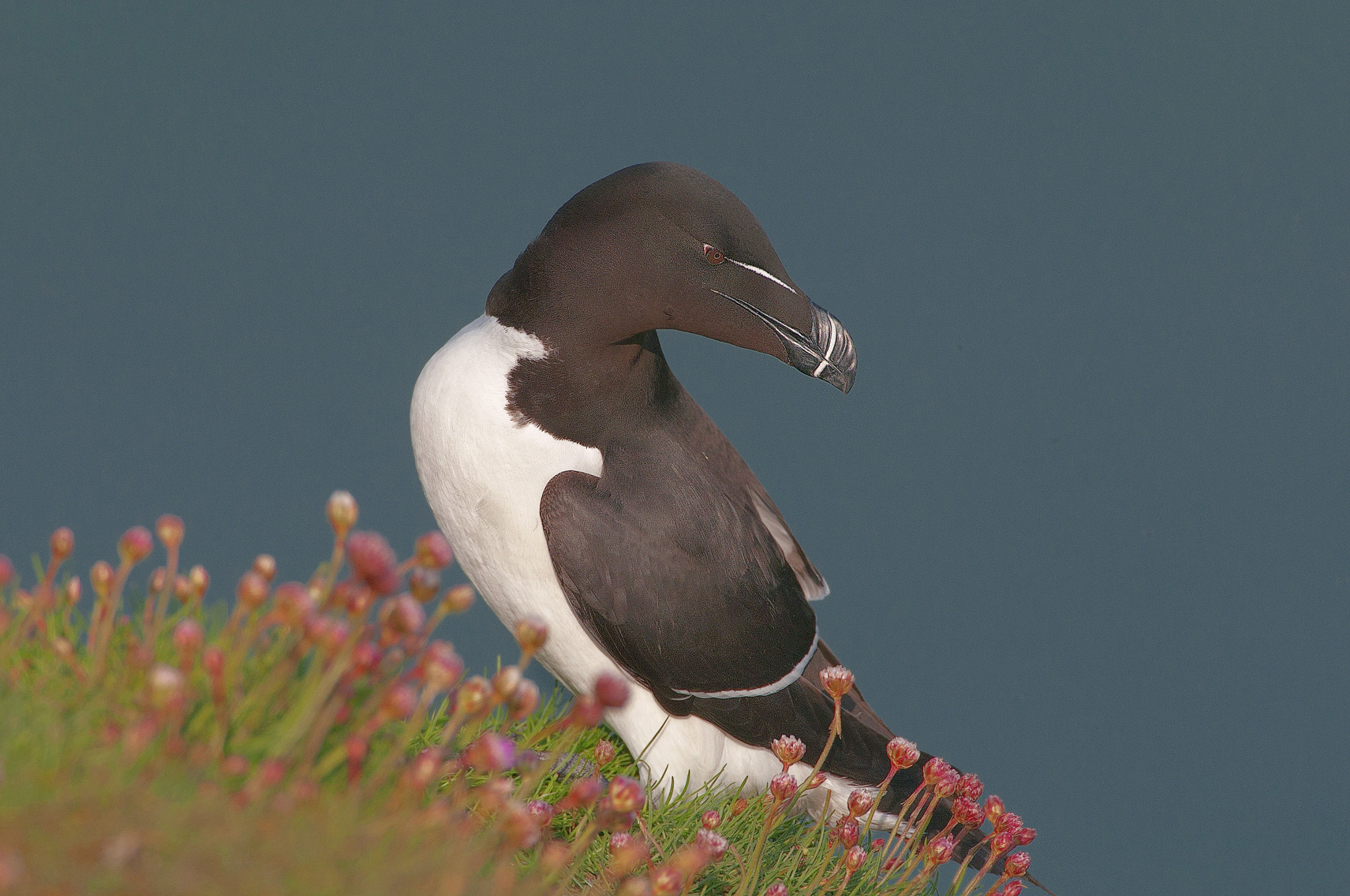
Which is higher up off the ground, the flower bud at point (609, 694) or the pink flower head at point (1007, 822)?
the pink flower head at point (1007, 822)

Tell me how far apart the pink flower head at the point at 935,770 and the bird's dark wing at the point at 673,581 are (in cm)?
62

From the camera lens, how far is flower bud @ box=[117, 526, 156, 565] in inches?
56.1

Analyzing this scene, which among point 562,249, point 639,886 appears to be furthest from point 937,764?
point 562,249

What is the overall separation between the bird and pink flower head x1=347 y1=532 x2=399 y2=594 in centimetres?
111

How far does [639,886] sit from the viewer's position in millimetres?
1327

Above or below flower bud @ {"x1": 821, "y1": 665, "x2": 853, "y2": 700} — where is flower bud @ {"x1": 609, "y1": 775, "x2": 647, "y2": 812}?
below

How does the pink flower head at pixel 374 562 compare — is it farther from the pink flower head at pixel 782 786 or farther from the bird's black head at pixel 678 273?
the bird's black head at pixel 678 273

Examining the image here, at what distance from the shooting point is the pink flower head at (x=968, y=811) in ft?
6.81

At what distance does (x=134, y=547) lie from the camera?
1.42 metres

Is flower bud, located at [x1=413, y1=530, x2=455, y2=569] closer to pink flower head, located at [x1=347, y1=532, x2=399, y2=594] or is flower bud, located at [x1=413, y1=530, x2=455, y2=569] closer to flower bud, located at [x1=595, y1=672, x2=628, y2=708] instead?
pink flower head, located at [x1=347, y1=532, x2=399, y2=594]

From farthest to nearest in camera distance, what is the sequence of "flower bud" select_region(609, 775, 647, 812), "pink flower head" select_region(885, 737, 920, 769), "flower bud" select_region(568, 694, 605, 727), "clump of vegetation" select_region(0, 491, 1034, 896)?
"pink flower head" select_region(885, 737, 920, 769) → "flower bud" select_region(609, 775, 647, 812) → "flower bud" select_region(568, 694, 605, 727) → "clump of vegetation" select_region(0, 491, 1034, 896)

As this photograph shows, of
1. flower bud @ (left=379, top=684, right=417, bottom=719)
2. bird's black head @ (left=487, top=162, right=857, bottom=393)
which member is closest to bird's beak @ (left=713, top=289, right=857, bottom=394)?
bird's black head @ (left=487, top=162, right=857, bottom=393)

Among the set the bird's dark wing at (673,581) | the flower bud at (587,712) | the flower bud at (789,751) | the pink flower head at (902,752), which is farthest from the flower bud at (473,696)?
the bird's dark wing at (673,581)

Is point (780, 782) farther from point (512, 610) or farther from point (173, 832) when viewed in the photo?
point (173, 832)
